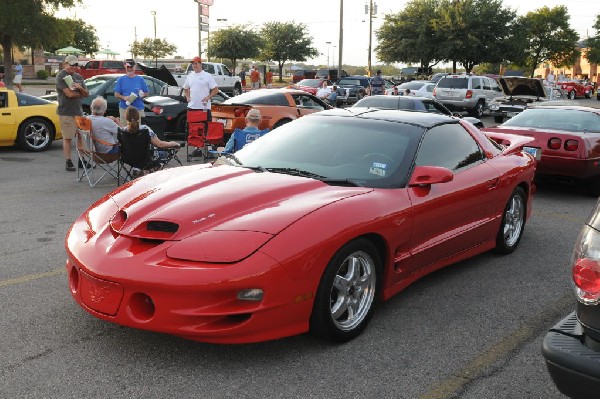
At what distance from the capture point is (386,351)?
3.78 meters

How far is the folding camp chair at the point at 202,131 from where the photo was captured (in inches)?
434

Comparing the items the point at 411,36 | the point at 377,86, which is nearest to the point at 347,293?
the point at 377,86

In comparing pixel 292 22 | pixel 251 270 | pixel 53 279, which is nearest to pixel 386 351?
pixel 251 270

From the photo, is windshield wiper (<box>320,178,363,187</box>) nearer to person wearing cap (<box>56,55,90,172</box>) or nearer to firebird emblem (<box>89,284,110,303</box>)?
firebird emblem (<box>89,284,110,303</box>)

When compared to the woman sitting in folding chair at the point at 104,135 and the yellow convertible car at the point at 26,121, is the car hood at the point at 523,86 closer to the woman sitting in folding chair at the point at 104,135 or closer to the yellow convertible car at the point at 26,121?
the yellow convertible car at the point at 26,121

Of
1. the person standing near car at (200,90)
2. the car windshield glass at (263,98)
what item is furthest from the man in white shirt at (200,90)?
the car windshield glass at (263,98)

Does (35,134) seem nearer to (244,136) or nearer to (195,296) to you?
(244,136)

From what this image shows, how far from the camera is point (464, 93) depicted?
975 inches

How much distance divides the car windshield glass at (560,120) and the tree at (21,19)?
3169cm

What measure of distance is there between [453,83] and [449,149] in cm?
2113

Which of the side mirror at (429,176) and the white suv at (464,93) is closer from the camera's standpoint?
the side mirror at (429,176)

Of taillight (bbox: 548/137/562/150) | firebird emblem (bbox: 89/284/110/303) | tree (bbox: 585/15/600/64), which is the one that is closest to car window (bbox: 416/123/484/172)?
firebird emblem (bbox: 89/284/110/303)

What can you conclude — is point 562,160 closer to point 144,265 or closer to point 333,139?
point 333,139

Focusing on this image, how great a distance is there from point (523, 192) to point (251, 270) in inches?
147
